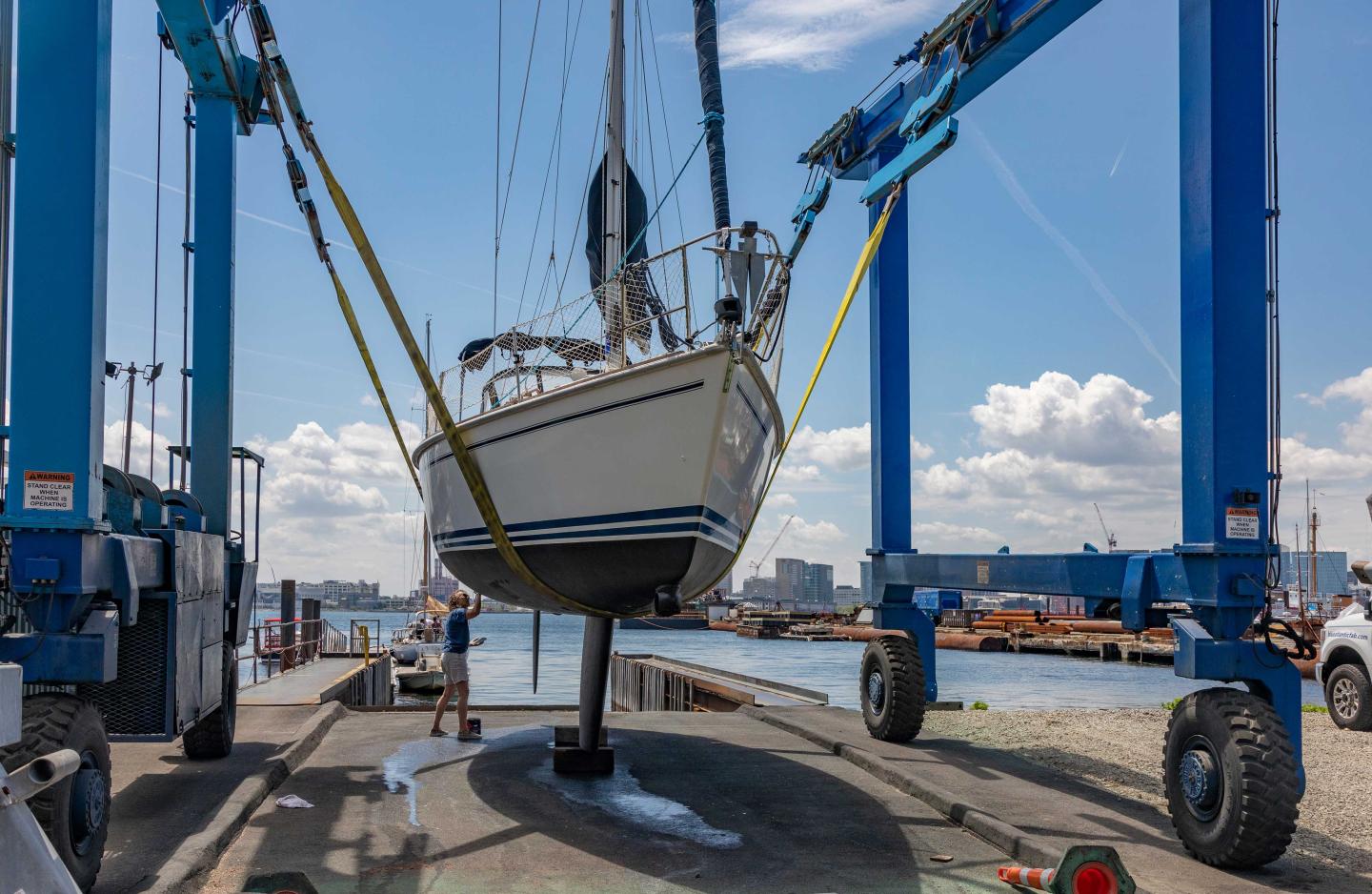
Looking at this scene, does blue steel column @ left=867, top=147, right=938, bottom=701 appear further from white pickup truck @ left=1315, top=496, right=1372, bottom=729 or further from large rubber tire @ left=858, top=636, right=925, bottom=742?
white pickup truck @ left=1315, top=496, right=1372, bottom=729

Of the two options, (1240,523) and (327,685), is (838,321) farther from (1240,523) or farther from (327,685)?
(327,685)

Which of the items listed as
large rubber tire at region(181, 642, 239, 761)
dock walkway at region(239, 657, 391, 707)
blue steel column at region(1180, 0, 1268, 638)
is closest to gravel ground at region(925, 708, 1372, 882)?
blue steel column at region(1180, 0, 1268, 638)

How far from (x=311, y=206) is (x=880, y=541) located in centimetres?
681

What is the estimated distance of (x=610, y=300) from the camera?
9148mm

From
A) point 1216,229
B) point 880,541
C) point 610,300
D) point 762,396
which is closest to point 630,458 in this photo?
point 762,396

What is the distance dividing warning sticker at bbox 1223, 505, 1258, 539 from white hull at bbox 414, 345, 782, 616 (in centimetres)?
324

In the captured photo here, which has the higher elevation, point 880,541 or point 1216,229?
point 1216,229

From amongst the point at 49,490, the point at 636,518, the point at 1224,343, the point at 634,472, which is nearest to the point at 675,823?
the point at 636,518

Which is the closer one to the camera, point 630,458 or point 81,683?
point 81,683

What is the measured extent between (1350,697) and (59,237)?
43.5 feet

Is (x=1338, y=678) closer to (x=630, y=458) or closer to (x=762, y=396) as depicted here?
(x=762, y=396)

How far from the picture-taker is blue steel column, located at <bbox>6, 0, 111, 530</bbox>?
19.4 ft

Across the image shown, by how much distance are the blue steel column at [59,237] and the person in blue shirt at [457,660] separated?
17.5ft

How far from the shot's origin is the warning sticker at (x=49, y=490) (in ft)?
18.7
